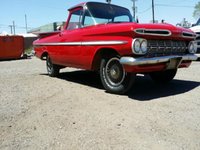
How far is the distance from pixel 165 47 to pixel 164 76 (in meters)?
1.58

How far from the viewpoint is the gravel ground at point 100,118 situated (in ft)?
11.1

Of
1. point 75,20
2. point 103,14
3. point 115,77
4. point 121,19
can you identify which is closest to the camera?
point 115,77

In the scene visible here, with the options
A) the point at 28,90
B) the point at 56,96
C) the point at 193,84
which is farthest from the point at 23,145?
the point at 193,84

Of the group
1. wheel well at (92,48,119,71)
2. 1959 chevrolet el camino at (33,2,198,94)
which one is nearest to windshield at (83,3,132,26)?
1959 chevrolet el camino at (33,2,198,94)

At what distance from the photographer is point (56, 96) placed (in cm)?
587

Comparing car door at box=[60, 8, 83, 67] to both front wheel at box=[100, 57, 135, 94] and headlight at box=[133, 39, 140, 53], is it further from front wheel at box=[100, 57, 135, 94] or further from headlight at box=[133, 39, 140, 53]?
headlight at box=[133, 39, 140, 53]

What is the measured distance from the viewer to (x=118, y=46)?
5352mm

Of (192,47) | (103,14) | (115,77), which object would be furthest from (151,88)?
(103,14)

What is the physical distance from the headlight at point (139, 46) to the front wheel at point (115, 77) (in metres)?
0.52

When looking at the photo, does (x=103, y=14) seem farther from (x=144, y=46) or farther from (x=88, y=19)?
(x=144, y=46)

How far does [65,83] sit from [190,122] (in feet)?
13.5

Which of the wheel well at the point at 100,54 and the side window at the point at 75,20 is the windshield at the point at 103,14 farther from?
the wheel well at the point at 100,54

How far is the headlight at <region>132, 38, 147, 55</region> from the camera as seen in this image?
16.6 feet

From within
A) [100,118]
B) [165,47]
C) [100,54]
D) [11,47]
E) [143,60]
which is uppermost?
[11,47]
